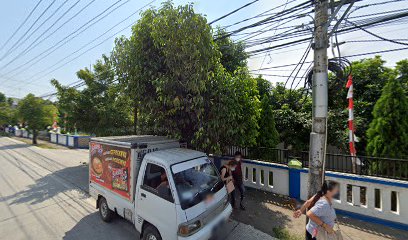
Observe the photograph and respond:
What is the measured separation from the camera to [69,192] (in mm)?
6961

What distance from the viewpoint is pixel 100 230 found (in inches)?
171

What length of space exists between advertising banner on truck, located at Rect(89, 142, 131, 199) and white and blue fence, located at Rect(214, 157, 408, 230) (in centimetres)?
427

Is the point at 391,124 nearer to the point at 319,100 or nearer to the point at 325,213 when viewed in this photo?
the point at 319,100

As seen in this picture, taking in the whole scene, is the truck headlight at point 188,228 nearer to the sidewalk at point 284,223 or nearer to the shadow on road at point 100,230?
the shadow on road at point 100,230

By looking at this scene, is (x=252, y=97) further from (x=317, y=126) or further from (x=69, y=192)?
(x=69, y=192)

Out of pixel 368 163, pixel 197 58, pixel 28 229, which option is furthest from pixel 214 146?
pixel 28 229

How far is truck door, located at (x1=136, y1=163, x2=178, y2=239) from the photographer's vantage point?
120 inches

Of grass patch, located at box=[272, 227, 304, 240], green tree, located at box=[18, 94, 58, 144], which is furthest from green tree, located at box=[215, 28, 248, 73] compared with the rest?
green tree, located at box=[18, 94, 58, 144]

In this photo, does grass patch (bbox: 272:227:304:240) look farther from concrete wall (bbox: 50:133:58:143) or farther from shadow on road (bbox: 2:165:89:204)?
concrete wall (bbox: 50:133:58:143)

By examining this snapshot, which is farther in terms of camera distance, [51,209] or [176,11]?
[51,209]

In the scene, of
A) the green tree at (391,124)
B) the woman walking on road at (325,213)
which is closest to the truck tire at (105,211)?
the woman walking on road at (325,213)

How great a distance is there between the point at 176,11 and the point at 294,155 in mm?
5145

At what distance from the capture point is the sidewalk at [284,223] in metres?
3.98

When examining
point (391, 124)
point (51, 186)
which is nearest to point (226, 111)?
point (391, 124)
